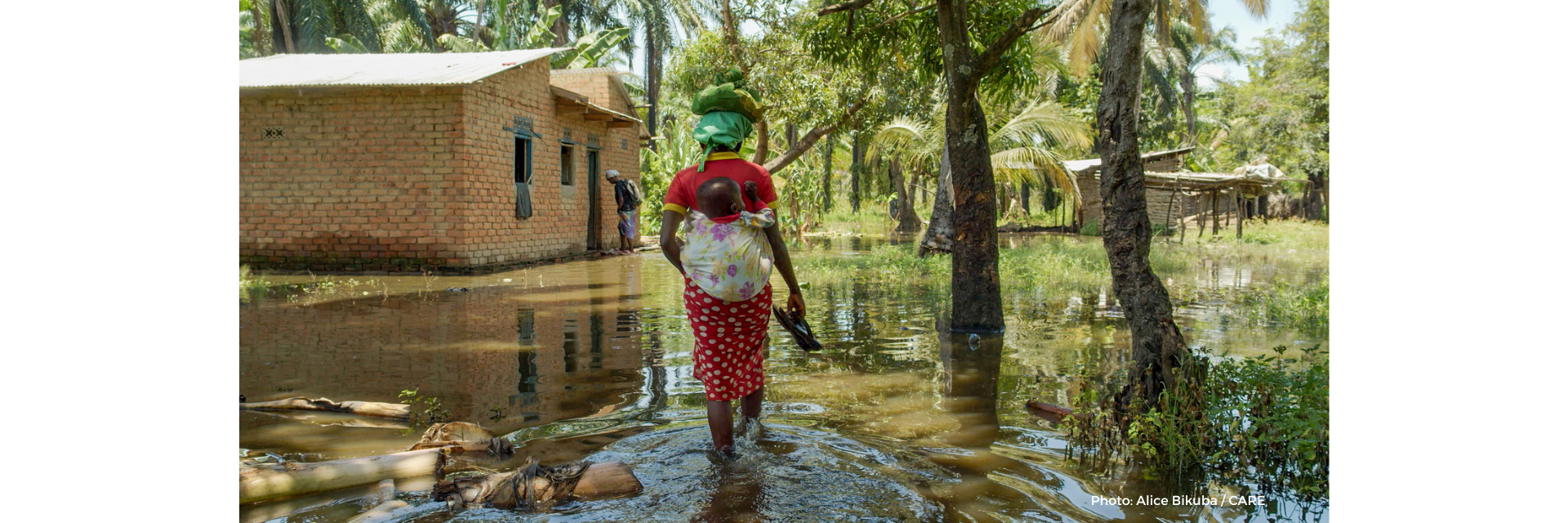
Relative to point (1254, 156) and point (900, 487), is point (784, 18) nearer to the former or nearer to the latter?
point (900, 487)

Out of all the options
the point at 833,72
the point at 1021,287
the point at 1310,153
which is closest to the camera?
the point at 1021,287

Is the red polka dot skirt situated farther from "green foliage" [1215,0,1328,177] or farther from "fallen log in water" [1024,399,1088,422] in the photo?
"green foliage" [1215,0,1328,177]

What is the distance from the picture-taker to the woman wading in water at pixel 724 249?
365 cm

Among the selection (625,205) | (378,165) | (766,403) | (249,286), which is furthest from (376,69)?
(766,403)

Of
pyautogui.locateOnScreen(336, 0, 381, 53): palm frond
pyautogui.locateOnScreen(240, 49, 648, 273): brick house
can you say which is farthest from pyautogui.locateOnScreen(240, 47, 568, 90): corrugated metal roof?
pyautogui.locateOnScreen(336, 0, 381, 53): palm frond

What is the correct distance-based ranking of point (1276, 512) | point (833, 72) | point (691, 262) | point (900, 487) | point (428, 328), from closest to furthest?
point (1276, 512), point (900, 487), point (691, 262), point (428, 328), point (833, 72)

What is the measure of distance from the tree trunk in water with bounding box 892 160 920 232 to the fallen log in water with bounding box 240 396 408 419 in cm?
2510

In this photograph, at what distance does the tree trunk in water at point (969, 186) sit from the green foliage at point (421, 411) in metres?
3.87

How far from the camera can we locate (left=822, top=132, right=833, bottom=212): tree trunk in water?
93.0 feet

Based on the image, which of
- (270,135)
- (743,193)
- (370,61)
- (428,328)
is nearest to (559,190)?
(370,61)

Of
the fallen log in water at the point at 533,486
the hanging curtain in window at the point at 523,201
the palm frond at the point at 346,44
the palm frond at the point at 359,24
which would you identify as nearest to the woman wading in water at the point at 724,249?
the fallen log in water at the point at 533,486

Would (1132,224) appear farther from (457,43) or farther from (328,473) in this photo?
(457,43)

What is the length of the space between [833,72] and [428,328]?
9.58m

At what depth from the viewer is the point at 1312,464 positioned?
3.32 metres
